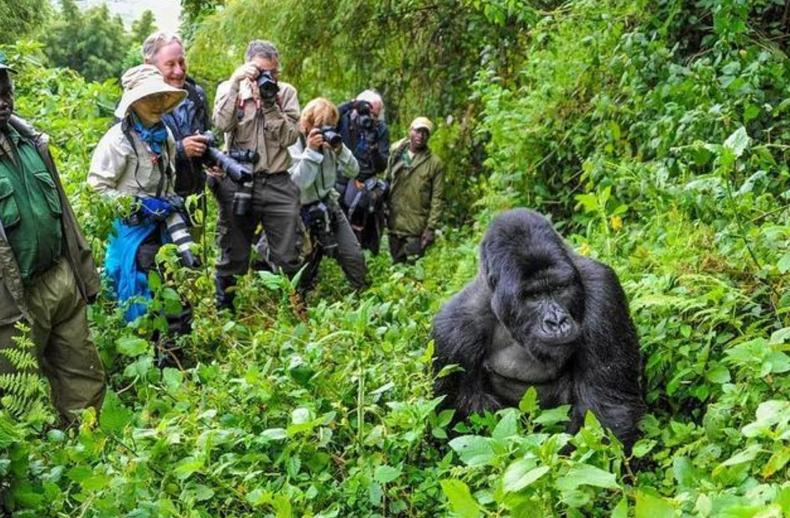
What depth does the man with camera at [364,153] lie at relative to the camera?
250 inches

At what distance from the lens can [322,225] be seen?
5.62 metres

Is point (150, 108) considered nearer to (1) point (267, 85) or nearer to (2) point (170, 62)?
(2) point (170, 62)

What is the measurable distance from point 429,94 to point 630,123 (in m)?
3.89

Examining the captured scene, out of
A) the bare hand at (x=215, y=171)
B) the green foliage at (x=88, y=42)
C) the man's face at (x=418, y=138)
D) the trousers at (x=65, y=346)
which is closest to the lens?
the trousers at (x=65, y=346)

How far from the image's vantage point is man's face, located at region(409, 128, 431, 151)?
7074mm

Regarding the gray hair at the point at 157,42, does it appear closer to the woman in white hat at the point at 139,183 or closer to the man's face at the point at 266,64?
the man's face at the point at 266,64

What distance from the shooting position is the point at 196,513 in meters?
2.14

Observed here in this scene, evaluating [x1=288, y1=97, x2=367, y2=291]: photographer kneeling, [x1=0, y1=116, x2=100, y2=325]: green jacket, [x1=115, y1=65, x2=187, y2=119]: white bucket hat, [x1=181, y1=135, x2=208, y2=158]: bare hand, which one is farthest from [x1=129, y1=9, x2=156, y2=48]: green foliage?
[x1=0, y1=116, x2=100, y2=325]: green jacket

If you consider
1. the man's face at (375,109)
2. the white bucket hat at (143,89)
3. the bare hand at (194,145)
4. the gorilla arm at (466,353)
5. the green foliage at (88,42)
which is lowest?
the green foliage at (88,42)

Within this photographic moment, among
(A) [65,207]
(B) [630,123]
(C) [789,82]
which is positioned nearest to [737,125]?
(C) [789,82]

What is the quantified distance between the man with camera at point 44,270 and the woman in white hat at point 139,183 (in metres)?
0.45

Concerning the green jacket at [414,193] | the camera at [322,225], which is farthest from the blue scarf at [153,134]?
the green jacket at [414,193]

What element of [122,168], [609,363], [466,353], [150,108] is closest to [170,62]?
[150,108]

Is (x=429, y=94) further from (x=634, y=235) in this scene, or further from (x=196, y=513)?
(x=196, y=513)
